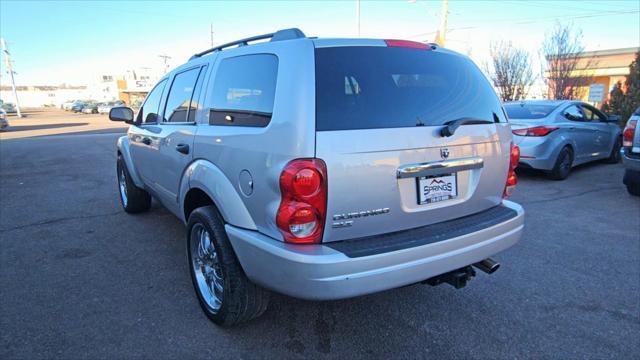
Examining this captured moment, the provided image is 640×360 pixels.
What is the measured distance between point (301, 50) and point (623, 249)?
4085mm

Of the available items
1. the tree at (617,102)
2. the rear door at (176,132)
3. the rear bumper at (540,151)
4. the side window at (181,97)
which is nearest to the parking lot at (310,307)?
the rear door at (176,132)

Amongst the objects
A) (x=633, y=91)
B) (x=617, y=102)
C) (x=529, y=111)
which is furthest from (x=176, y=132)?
(x=617, y=102)

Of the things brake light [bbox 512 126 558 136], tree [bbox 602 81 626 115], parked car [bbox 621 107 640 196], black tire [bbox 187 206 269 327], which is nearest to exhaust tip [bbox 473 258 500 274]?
black tire [bbox 187 206 269 327]

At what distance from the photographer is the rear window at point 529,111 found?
7.52m

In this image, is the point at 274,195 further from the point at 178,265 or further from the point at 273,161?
the point at 178,265

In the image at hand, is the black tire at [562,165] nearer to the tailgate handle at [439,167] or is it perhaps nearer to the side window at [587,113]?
the side window at [587,113]

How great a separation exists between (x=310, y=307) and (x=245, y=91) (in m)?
1.65

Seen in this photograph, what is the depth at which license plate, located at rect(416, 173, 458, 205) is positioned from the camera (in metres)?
2.36

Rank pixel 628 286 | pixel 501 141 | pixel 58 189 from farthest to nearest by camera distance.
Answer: pixel 58 189
pixel 628 286
pixel 501 141

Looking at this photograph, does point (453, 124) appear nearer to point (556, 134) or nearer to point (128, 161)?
point (128, 161)

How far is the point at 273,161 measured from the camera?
2105 millimetres

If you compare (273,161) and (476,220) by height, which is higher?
(273,161)

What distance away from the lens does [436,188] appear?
242 centimetres

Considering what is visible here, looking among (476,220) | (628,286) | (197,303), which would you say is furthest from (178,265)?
(628,286)
